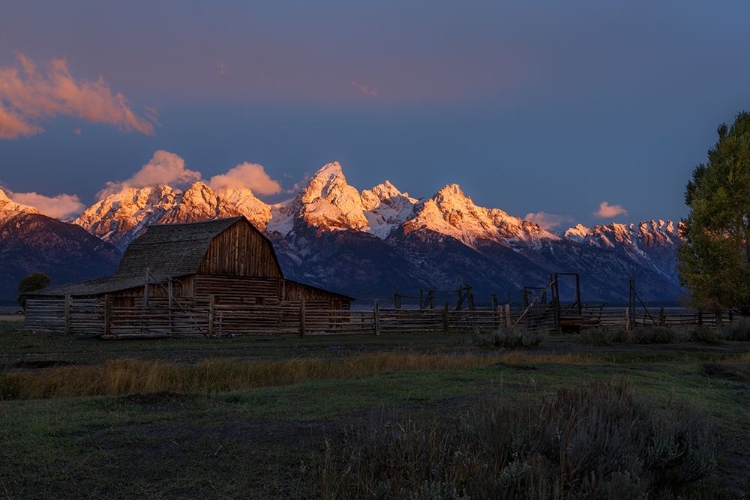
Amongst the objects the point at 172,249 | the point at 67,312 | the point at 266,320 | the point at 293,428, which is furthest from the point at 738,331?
the point at 172,249

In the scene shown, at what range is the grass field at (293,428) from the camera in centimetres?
618

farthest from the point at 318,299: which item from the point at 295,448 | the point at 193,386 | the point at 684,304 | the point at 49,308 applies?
the point at 295,448

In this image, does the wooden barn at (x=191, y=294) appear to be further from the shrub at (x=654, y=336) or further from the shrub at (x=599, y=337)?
the shrub at (x=654, y=336)

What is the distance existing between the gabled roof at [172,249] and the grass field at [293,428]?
29898 mm

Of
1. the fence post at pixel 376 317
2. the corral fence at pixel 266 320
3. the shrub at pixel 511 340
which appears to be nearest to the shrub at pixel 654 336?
the shrub at pixel 511 340

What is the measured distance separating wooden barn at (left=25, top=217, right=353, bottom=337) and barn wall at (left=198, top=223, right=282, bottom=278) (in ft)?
0.23

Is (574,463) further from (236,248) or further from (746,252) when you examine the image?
(236,248)

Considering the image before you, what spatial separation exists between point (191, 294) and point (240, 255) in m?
5.35

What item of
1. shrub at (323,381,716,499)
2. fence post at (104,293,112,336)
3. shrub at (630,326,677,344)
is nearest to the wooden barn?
fence post at (104,293,112,336)

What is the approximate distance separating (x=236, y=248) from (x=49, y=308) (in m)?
12.9

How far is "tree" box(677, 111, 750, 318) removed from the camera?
36.8 metres

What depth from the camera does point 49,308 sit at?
3909 cm

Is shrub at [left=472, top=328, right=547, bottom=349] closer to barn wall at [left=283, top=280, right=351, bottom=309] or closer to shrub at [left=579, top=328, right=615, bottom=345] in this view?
shrub at [left=579, top=328, right=615, bottom=345]

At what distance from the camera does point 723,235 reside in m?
38.1
